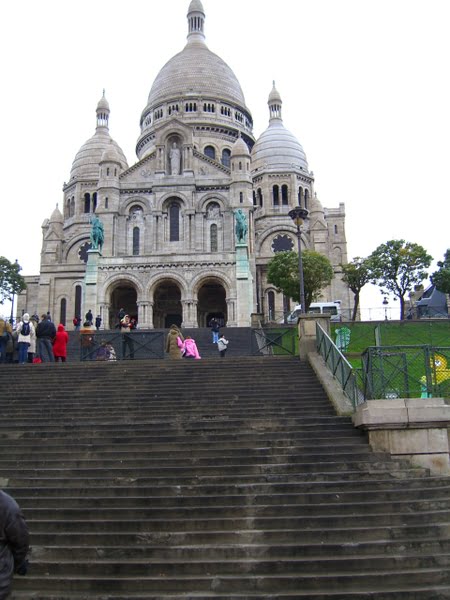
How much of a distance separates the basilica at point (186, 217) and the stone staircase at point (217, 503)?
59.7 feet

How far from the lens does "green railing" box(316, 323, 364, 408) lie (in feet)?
40.5

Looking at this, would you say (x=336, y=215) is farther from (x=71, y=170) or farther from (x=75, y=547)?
(x=75, y=547)

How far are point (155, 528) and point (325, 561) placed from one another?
230 cm

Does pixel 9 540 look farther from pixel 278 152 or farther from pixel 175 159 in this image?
pixel 278 152

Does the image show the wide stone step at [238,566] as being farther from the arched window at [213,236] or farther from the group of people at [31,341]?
the arched window at [213,236]

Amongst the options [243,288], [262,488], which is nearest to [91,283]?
[243,288]

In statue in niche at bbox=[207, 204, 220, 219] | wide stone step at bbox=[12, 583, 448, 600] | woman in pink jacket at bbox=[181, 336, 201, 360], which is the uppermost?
statue in niche at bbox=[207, 204, 220, 219]

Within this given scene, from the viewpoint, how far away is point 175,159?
49281 millimetres

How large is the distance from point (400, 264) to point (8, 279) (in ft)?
91.5

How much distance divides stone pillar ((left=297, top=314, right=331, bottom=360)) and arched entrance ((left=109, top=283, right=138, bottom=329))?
26.1 metres

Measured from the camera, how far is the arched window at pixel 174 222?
47.1 metres

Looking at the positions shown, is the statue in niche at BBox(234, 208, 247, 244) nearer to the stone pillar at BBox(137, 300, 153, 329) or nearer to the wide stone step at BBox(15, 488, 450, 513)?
the stone pillar at BBox(137, 300, 153, 329)

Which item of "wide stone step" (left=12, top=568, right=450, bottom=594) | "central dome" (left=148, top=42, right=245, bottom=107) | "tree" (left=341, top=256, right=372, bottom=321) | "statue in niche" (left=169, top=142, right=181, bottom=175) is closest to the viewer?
"wide stone step" (left=12, top=568, right=450, bottom=594)

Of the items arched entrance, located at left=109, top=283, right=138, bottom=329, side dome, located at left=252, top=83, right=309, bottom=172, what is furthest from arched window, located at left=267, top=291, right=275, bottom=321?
side dome, located at left=252, top=83, right=309, bottom=172
